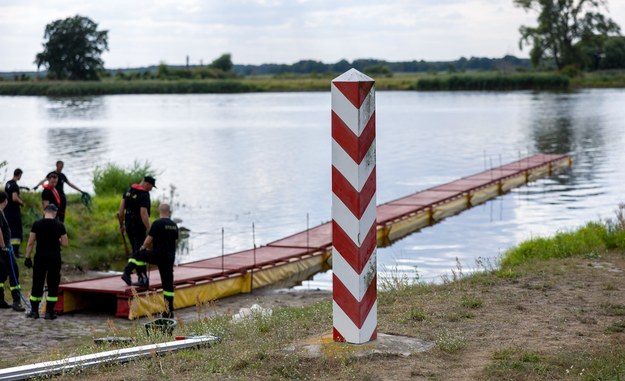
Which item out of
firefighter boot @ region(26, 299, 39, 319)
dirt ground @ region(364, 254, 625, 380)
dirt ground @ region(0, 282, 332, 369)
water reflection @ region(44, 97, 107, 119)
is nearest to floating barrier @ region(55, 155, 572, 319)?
dirt ground @ region(0, 282, 332, 369)

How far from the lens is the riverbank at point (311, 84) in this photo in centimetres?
10281

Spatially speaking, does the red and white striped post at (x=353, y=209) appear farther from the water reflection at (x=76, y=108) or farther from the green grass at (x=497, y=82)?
the green grass at (x=497, y=82)

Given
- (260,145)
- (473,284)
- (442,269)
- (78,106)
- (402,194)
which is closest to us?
(473,284)

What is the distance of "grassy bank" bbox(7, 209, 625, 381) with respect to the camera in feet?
21.6

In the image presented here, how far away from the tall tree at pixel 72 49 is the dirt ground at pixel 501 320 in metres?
103

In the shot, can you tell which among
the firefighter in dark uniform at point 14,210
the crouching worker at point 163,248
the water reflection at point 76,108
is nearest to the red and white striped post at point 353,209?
the crouching worker at point 163,248

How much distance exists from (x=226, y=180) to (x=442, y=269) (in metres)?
19.8

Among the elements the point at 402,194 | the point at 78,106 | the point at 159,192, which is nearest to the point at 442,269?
the point at 402,194

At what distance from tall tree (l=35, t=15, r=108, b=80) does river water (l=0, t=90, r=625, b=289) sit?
59.9ft

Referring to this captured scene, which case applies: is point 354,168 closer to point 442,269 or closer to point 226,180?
point 442,269

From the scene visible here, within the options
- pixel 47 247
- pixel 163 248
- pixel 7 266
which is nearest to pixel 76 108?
pixel 7 266

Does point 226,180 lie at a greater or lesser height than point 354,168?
lesser

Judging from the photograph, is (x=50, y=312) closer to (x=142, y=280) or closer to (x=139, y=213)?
(x=142, y=280)

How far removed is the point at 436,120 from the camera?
69.6 metres
